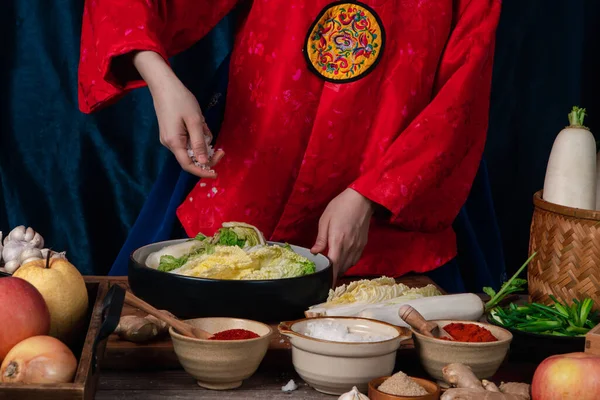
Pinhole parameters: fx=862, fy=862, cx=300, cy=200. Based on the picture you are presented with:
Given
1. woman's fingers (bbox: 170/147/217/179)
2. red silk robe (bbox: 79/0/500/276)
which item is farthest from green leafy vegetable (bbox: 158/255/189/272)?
red silk robe (bbox: 79/0/500/276)

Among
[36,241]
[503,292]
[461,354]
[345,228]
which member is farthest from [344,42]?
[461,354]

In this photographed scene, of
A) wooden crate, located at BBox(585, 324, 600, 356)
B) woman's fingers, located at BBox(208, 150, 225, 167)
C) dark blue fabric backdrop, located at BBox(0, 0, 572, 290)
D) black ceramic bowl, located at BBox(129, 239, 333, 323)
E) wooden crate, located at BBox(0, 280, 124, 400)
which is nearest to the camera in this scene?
wooden crate, located at BBox(0, 280, 124, 400)

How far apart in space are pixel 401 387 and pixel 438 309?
0.36 metres

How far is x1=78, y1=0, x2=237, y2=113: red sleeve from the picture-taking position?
164cm

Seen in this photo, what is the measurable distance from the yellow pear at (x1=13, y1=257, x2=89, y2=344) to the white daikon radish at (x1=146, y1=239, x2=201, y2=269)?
297mm

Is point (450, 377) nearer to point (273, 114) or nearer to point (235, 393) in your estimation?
point (235, 393)

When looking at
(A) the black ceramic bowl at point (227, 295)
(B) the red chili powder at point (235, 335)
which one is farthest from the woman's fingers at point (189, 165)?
(B) the red chili powder at point (235, 335)

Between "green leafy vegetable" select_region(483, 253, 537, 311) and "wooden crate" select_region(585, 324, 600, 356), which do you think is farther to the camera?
"green leafy vegetable" select_region(483, 253, 537, 311)

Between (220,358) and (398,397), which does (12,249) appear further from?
(398,397)

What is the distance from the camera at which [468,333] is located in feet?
3.99

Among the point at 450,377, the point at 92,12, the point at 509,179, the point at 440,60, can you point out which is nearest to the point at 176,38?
the point at 92,12

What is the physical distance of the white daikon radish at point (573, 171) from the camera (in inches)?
55.7

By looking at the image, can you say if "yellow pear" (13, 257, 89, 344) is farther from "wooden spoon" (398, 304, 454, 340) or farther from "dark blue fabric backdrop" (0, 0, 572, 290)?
"dark blue fabric backdrop" (0, 0, 572, 290)

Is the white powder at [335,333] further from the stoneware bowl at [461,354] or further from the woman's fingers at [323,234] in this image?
the woman's fingers at [323,234]
